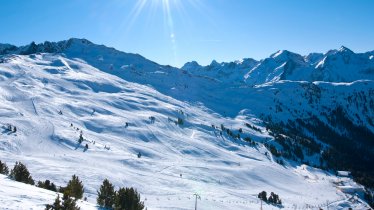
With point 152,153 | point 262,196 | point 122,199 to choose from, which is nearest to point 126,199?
point 122,199

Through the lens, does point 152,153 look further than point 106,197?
Yes

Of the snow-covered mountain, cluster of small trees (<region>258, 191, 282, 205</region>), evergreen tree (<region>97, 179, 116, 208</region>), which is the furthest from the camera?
cluster of small trees (<region>258, 191, 282, 205</region>)

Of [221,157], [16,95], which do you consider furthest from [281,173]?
[16,95]

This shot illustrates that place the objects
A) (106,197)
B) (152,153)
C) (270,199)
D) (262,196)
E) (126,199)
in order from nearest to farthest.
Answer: (126,199) → (106,197) → (270,199) → (262,196) → (152,153)

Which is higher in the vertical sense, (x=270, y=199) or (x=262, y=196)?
(x=262, y=196)

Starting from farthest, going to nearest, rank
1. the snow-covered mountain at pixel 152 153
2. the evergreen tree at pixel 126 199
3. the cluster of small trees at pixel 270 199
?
the cluster of small trees at pixel 270 199, the snow-covered mountain at pixel 152 153, the evergreen tree at pixel 126 199

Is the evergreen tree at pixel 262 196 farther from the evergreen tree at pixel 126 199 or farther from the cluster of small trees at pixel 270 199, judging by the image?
the evergreen tree at pixel 126 199

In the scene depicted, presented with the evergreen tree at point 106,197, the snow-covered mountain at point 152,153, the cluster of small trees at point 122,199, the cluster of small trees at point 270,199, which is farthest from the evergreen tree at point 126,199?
the cluster of small trees at point 270,199

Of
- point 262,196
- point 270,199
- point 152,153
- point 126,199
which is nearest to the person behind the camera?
point 126,199

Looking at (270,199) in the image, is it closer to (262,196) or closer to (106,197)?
(262,196)

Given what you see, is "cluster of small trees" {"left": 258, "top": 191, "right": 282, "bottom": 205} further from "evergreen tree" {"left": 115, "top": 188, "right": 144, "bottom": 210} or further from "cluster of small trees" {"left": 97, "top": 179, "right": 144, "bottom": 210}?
"evergreen tree" {"left": 115, "top": 188, "right": 144, "bottom": 210}

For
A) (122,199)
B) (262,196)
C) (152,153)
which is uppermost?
(152,153)

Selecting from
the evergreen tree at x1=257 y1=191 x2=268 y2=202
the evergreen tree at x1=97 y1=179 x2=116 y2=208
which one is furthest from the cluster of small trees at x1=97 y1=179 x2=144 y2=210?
the evergreen tree at x1=257 y1=191 x2=268 y2=202

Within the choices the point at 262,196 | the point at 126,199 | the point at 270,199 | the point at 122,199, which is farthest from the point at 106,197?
the point at 270,199
